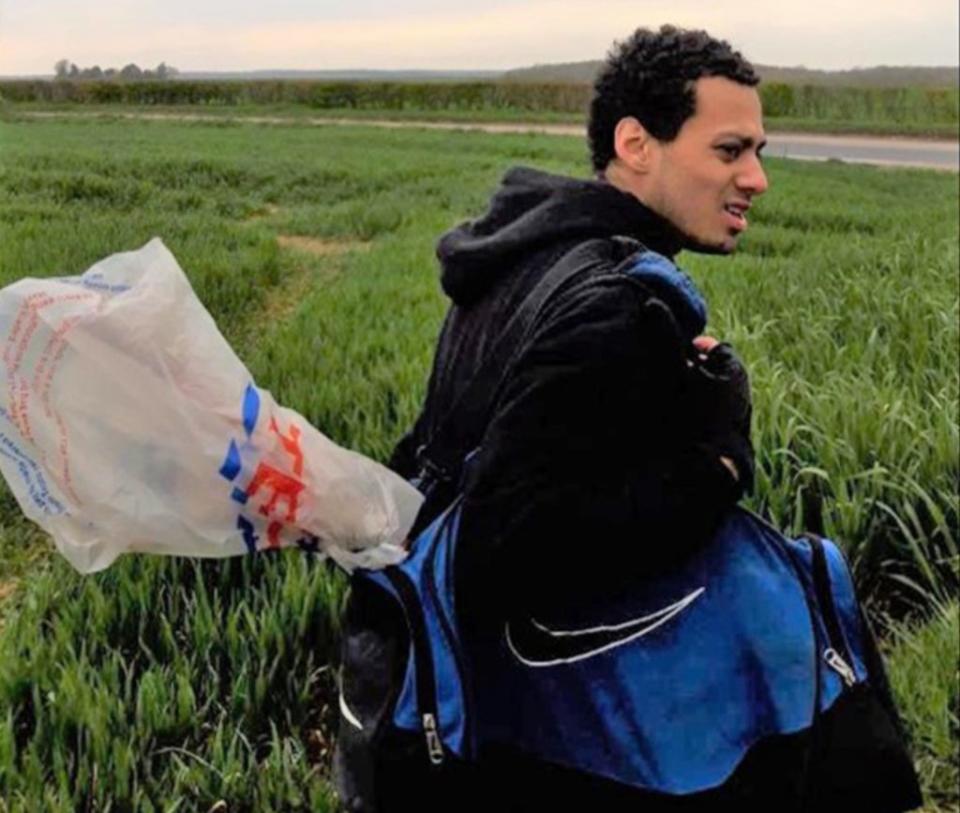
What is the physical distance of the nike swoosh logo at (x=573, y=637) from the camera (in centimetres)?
114

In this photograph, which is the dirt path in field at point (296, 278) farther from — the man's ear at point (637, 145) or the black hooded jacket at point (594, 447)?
the black hooded jacket at point (594, 447)

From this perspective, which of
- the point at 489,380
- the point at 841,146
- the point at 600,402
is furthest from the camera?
the point at 841,146

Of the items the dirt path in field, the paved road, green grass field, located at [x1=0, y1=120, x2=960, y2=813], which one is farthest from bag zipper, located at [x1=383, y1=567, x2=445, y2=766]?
the paved road

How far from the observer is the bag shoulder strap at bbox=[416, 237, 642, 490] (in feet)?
3.71

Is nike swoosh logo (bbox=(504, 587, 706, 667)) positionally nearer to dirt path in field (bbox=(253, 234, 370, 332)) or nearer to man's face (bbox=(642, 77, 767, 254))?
man's face (bbox=(642, 77, 767, 254))

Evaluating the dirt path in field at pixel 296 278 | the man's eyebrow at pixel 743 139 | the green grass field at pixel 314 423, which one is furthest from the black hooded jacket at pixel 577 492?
the dirt path in field at pixel 296 278

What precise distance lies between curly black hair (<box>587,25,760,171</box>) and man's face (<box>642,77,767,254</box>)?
1 centimetres

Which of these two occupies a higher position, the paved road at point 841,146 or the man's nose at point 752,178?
the man's nose at point 752,178

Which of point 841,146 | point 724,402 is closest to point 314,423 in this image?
point 724,402

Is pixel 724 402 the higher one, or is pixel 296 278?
pixel 724 402

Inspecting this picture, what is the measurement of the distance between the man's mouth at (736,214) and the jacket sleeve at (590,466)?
0.23 m

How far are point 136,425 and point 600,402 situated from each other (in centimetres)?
41

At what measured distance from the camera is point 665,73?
1.21 metres

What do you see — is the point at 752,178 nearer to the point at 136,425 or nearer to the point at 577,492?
the point at 577,492
